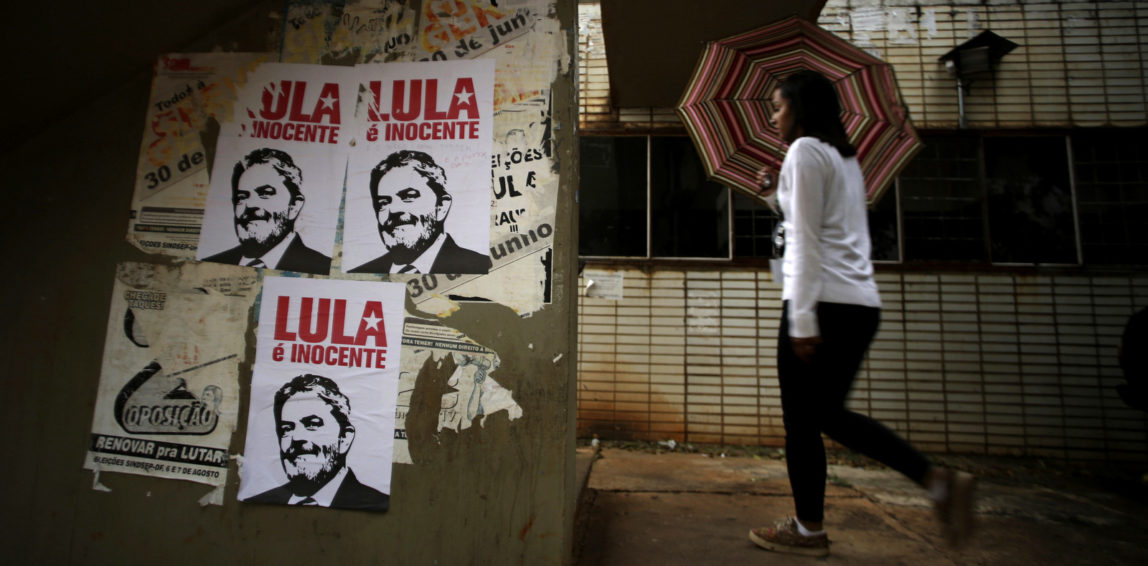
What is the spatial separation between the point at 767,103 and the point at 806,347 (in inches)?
62.4

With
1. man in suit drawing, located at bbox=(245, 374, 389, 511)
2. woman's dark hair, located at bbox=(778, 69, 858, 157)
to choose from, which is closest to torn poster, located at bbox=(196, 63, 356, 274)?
man in suit drawing, located at bbox=(245, 374, 389, 511)

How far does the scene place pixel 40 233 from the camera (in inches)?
91.6

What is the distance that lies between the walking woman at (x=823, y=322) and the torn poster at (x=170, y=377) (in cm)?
223

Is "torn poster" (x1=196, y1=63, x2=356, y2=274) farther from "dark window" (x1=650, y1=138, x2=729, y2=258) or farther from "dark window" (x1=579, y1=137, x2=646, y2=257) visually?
"dark window" (x1=650, y1=138, x2=729, y2=258)

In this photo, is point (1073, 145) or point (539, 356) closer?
point (539, 356)

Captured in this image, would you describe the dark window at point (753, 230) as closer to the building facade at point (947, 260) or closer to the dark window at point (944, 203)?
the building facade at point (947, 260)

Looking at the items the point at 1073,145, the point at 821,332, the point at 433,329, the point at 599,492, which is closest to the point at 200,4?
the point at 433,329

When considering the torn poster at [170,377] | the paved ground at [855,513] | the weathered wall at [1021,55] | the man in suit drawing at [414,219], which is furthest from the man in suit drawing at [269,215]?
the weathered wall at [1021,55]

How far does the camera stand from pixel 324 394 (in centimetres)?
212

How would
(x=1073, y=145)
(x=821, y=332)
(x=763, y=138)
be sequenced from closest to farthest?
1. (x=821, y=332)
2. (x=763, y=138)
3. (x=1073, y=145)

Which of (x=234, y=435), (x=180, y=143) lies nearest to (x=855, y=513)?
(x=234, y=435)

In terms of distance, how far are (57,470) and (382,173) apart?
1.82 m

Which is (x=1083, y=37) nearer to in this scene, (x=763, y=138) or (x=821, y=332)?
(x=763, y=138)

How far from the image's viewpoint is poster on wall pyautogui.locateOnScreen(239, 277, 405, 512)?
2061mm
